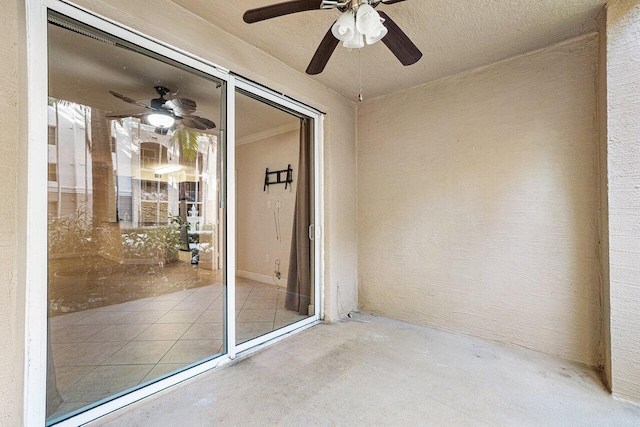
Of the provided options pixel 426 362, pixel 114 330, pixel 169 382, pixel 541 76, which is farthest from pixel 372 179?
pixel 114 330

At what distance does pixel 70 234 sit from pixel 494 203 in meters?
3.46

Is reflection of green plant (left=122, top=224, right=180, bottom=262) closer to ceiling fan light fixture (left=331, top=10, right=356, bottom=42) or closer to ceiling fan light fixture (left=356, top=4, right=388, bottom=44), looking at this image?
ceiling fan light fixture (left=331, top=10, right=356, bottom=42)

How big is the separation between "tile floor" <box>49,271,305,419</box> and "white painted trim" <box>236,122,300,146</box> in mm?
1844

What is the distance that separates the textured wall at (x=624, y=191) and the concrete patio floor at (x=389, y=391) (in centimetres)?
30

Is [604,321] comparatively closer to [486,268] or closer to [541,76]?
[486,268]

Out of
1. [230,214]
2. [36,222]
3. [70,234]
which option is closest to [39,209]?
[36,222]

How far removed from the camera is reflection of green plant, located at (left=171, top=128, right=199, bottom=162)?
2782 millimetres

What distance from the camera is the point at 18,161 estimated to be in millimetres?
1300

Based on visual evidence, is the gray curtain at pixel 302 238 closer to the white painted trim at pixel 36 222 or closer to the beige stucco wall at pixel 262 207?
the beige stucco wall at pixel 262 207

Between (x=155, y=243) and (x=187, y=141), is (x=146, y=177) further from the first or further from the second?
(x=155, y=243)

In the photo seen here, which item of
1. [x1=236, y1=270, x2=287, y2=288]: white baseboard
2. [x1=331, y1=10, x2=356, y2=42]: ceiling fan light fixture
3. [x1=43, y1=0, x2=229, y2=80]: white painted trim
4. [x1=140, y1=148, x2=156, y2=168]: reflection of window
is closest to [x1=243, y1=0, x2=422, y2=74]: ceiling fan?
[x1=331, y1=10, x2=356, y2=42]: ceiling fan light fixture

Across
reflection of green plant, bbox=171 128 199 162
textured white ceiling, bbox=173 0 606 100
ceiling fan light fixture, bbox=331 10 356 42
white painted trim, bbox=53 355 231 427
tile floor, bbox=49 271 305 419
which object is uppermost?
textured white ceiling, bbox=173 0 606 100

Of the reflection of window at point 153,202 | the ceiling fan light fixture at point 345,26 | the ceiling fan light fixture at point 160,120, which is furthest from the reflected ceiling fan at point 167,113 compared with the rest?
the ceiling fan light fixture at point 345,26

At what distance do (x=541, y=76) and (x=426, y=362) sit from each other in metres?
2.54
